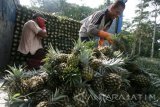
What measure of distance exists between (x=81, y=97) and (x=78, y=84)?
14 centimetres

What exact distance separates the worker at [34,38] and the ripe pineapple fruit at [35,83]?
3497 mm

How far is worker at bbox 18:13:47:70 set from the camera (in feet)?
18.7

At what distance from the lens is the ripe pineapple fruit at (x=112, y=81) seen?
2.09 meters

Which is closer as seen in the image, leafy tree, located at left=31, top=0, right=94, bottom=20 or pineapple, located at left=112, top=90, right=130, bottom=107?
pineapple, located at left=112, top=90, right=130, bottom=107

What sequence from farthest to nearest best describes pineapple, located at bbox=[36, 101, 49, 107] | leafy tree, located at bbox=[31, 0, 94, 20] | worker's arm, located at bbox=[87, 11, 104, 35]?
leafy tree, located at bbox=[31, 0, 94, 20] < worker's arm, located at bbox=[87, 11, 104, 35] < pineapple, located at bbox=[36, 101, 49, 107]

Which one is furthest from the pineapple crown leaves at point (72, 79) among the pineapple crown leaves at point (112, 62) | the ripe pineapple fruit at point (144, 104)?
the ripe pineapple fruit at point (144, 104)

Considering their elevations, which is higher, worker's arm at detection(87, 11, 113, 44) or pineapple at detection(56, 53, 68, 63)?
worker's arm at detection(87, 11, 113, 44)

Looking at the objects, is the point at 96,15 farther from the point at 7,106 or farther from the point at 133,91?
the point at 7,106

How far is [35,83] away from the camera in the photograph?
6.89ft

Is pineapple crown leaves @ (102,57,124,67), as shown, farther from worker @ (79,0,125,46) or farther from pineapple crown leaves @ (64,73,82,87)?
worker @ (79,0,125,46)

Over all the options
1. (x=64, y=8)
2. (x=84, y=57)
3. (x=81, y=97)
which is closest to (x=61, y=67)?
(x=84, y=57)

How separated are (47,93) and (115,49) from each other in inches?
37.4

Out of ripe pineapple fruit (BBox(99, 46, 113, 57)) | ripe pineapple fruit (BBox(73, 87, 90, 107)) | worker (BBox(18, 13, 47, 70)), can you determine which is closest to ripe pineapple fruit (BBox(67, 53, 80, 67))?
ripe pineapple fruit (BBox(73, 87, 90, 107))

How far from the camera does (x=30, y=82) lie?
7.08ft
